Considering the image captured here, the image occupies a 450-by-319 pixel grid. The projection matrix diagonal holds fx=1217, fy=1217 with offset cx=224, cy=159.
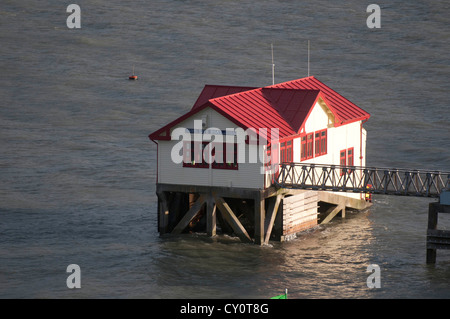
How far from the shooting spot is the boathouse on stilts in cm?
5981

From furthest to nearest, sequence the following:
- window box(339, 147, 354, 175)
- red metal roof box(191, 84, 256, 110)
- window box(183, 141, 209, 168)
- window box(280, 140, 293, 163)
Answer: window box(339, 147, 354, 175), red metal roof box(191, 84, 256, 110), window box(280, 140, 293, 163), window box(183, 141, 209, 168)

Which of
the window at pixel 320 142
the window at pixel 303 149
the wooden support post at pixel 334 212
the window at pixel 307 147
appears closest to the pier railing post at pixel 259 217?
the window at pixel 303 149

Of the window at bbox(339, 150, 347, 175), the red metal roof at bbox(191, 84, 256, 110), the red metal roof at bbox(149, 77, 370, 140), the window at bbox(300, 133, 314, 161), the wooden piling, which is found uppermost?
the red metal roof at bbox(191, 84, 256, 110)

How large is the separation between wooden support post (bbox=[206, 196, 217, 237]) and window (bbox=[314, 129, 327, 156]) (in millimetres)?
6842

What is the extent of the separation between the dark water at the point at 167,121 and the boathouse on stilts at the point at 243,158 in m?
1.45

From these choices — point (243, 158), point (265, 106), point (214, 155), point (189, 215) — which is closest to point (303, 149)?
point (265, 106)

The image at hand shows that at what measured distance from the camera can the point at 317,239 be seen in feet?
207

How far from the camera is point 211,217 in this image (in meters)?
61.2

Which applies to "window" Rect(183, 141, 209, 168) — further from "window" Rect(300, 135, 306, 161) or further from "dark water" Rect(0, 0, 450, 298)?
"window" Rect(300, 135, 306, 161)

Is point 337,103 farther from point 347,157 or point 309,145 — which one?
point 309,145

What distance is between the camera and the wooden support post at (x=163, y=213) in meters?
61.5

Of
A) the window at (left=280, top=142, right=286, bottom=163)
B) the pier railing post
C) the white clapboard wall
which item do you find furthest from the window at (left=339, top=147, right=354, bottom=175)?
the pier railing post
